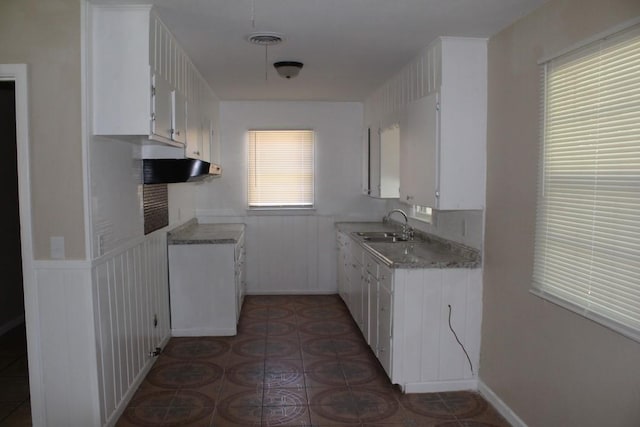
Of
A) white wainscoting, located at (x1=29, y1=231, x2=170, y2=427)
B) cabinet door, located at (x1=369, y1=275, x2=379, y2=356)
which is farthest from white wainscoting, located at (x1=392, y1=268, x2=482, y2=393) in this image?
white wainscoting, located at (x1=29, y1=231, x2=170, y2=427)

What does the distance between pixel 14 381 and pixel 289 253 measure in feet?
10.8

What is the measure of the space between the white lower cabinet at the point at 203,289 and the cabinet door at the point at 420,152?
176 cm

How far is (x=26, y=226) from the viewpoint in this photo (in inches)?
103

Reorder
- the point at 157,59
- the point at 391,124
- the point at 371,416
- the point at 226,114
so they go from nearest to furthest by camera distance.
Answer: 1. the point at 157,59
2. the point at 371,416
3. the point at 391,124
4. the point at 226,114

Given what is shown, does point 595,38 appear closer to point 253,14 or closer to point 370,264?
point 253,14

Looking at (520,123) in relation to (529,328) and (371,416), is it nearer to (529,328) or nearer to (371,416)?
(529,328)

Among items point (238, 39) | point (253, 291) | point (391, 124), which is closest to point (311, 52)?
point (238, 39)

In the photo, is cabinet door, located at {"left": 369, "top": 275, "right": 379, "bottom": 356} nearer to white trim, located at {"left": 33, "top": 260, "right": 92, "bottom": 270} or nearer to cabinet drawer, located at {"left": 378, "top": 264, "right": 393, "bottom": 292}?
cabinet drawer, located at {"left": 378, "top": 264, "right": 393, "bottom": 292}

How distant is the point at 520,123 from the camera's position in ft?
9.49

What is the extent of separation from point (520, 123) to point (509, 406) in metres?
1.74

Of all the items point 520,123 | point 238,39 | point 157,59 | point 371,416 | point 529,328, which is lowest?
point 371,416

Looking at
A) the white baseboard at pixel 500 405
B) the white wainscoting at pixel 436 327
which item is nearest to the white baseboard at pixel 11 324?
the white wainscoting at pixel 436 327

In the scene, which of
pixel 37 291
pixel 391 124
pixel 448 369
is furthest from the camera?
pixel 391 124

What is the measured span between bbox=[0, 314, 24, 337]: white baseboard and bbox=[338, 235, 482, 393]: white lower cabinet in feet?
11.7
